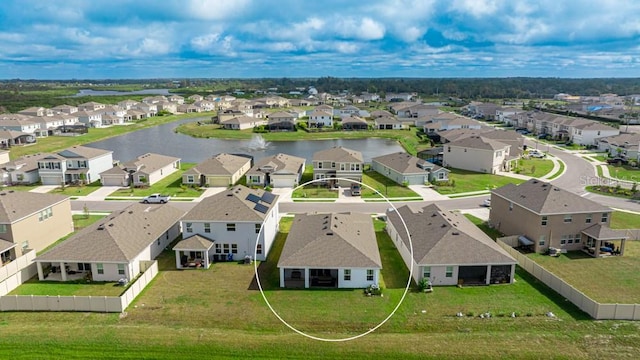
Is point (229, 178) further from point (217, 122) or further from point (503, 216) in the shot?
point (217, 122)

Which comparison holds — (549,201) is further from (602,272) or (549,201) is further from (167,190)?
(167,190)

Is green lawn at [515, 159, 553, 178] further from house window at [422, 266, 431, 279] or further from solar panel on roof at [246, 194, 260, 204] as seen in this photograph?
solar panel on roof at [246, 194, 260, 204]

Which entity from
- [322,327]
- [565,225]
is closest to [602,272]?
Answer: [565,225]

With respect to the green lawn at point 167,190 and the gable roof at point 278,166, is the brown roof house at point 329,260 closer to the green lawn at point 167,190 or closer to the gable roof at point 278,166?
the gable roof at point 278,166

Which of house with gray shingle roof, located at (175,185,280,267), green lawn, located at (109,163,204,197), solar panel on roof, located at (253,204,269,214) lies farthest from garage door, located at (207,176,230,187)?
solar panel on roof, located at (253,204,269,214)

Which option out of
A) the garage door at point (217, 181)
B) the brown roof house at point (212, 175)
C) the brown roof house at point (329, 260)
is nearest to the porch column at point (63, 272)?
the brown roof house at point (329, 260)

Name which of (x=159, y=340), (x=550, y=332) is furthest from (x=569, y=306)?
(x=159, y=340)

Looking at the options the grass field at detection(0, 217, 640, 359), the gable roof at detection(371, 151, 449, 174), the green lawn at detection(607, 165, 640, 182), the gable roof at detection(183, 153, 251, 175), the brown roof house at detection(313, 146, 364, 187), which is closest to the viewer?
the grass field at detection(0, 217, 640, 359)

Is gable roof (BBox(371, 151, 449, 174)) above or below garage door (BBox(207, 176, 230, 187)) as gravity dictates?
above
